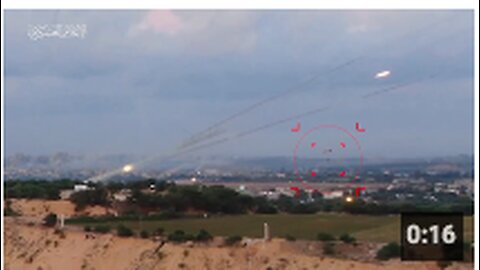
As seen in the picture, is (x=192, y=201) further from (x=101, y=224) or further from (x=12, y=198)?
(x=12, y=198)

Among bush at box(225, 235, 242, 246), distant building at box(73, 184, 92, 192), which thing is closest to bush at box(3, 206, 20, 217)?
distant building at box(73, 184, 92, 192)

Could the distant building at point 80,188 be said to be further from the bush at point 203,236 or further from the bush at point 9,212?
the bush at point 203,236

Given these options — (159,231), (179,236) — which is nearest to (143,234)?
(159,231)

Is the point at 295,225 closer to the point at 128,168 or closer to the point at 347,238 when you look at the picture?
the point at 347,238

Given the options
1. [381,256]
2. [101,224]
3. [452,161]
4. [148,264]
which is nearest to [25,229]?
[101,224]
